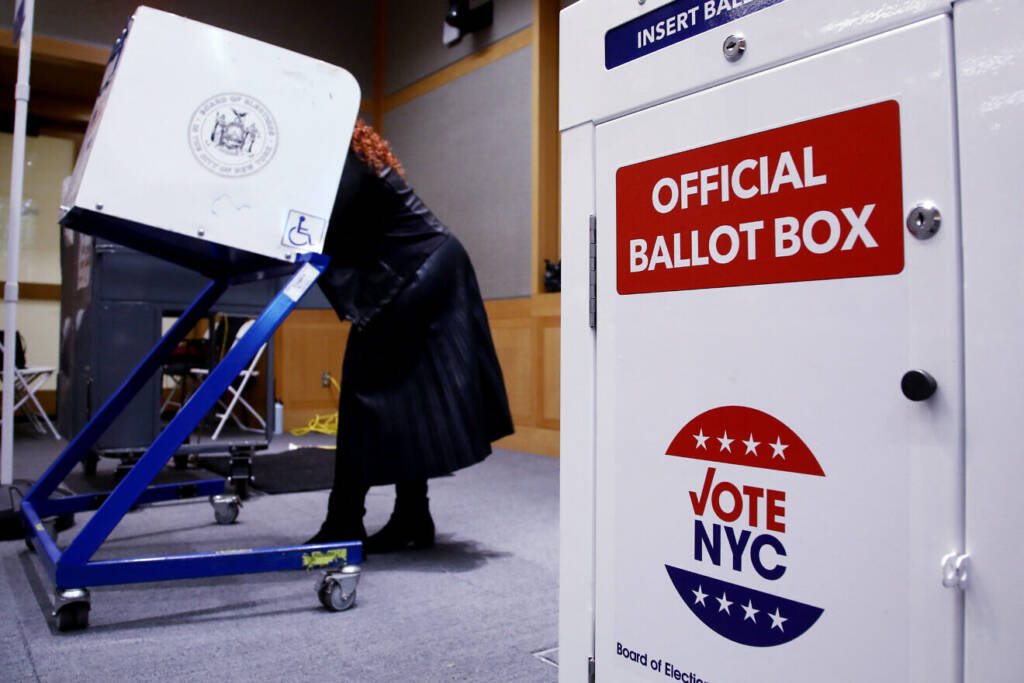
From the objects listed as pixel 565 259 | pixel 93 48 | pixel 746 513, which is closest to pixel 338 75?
pixel 565 259

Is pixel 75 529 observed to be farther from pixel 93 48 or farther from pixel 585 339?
pixel 93 48

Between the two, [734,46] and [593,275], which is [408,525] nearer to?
[593,275]

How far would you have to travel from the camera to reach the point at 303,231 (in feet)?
6.05

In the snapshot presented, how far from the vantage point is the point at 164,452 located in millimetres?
1669

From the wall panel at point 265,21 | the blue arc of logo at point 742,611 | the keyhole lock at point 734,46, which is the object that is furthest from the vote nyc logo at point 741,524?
the wall panel at point 265,21

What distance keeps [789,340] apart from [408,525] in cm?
188

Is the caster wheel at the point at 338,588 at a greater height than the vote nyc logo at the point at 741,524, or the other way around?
the vote nyc logo at the point at 741,524

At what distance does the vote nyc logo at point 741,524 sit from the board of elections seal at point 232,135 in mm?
1367

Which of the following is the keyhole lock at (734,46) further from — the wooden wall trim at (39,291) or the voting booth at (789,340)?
the wooden wall trim at (39,291)

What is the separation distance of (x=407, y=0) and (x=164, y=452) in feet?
19.3

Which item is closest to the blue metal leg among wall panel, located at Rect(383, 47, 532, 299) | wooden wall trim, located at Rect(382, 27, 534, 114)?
wall panel, located at Rect(383, 47, 532, 299)

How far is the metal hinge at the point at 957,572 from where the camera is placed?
1.92 feet

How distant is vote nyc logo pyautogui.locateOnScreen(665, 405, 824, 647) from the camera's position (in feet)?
2.34

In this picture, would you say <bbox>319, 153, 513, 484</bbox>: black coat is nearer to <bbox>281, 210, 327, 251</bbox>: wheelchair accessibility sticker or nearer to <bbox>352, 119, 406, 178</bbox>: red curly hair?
<bbox>352, 119, 406, 178</bbox>: red curly hair
